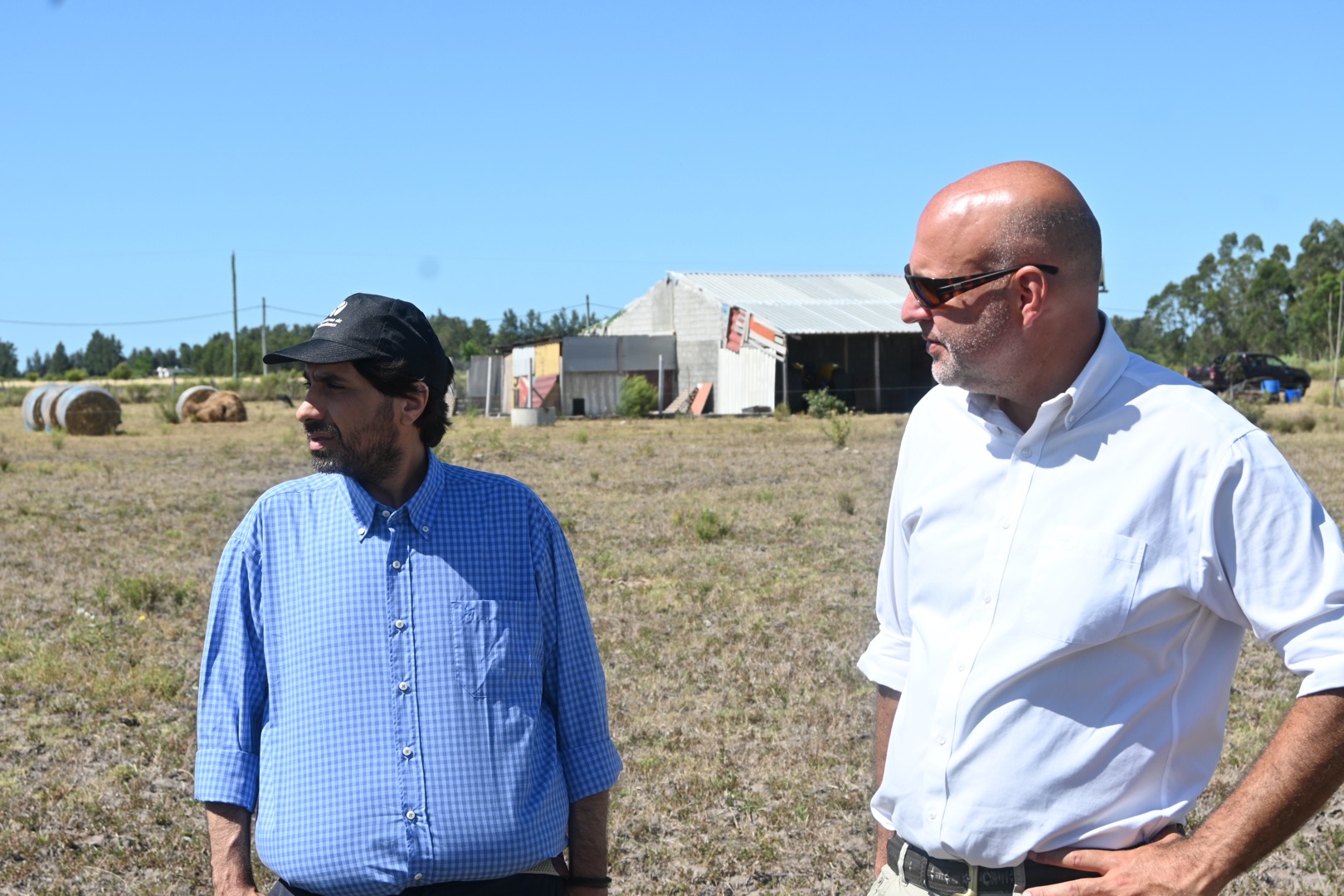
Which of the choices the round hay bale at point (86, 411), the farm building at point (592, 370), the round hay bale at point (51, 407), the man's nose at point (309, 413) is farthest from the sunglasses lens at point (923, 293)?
the farm building at point (592, 370)

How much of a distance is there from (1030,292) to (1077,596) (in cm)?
54

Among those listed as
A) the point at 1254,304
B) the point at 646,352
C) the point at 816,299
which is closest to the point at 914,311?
the point at 646,352

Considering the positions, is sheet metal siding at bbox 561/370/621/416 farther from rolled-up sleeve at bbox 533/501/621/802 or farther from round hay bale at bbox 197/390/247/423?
rolled-up sleeve at bbox 533/501/621/802

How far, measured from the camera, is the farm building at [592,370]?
3941 centimetres

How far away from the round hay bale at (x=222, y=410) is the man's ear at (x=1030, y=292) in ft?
125

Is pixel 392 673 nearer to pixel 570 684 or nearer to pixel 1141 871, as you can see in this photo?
pixel 570 684

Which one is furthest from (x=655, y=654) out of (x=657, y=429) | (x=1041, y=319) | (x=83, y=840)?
(x=657, y=429)

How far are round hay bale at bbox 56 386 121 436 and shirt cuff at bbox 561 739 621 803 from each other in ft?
106

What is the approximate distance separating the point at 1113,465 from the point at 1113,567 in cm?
18

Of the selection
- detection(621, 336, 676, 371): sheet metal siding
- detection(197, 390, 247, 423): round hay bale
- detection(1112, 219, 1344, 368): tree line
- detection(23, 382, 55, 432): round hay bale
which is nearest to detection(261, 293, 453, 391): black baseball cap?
detection(23, 382, 55, 432): round hay bale

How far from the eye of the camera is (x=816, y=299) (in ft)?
143

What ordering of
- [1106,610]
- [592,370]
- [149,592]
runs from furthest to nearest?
[592,370] < [149,592] < [1106,610]

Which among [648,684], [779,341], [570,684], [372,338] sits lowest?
[648,684]

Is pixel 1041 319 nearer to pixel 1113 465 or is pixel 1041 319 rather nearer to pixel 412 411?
pixel 1113 465
